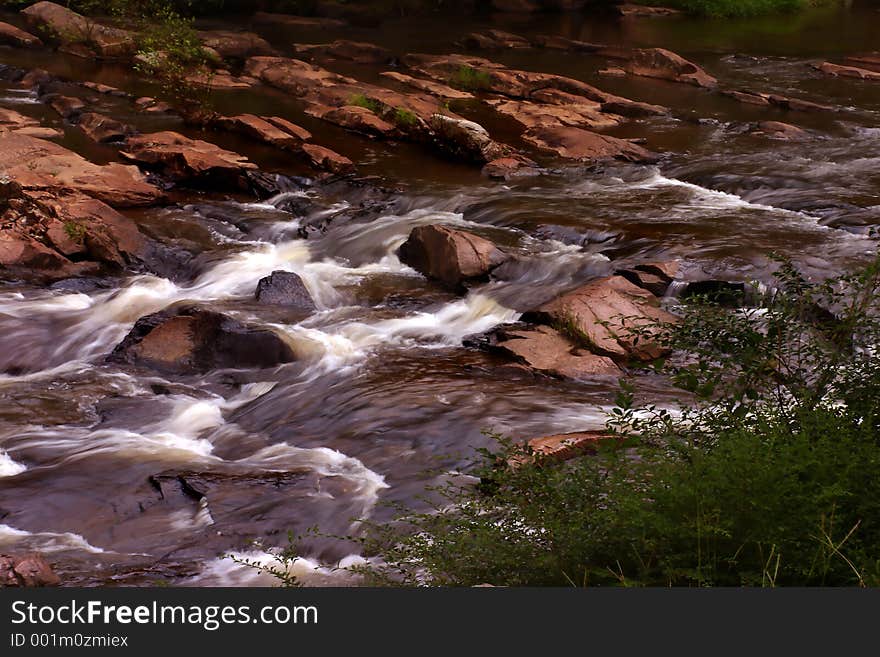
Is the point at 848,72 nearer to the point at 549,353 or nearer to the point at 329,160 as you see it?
the point at 329,160

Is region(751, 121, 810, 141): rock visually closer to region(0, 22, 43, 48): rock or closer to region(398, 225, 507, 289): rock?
region(398, 225, 507, 289): rock

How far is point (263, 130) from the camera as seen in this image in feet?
62.6

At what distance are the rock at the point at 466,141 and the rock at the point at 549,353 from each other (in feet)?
24.1

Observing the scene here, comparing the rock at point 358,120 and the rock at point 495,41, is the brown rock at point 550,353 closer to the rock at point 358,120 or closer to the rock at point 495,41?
the rock at point 358,120

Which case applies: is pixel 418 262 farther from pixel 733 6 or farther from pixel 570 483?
pixel 733 6

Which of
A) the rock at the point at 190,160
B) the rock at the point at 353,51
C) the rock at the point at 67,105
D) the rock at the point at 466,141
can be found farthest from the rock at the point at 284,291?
the rock at the point at 353,51

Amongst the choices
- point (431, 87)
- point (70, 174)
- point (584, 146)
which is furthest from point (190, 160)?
point (431, 87)

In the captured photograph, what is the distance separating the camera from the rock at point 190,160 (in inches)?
658

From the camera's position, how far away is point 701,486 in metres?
5.30

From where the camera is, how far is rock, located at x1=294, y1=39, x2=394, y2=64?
90.6 feet

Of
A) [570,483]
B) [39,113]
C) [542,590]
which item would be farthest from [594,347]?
[39,113]

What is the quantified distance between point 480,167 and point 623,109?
5.58m

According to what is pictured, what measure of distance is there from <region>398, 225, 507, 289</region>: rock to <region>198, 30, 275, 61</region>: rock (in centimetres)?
1571

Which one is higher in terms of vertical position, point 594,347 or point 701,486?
point 701,486
